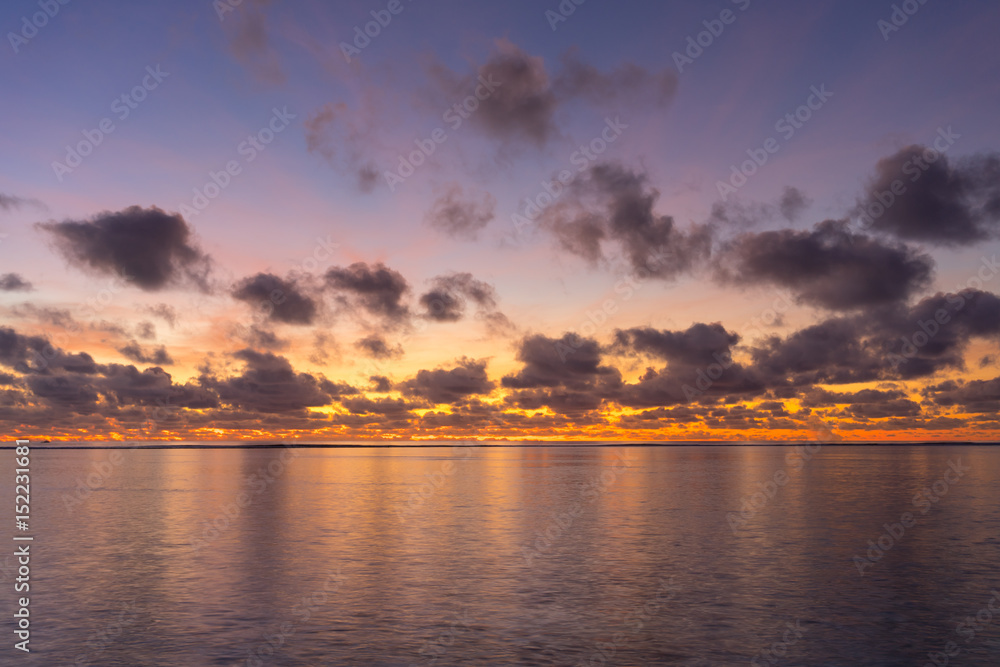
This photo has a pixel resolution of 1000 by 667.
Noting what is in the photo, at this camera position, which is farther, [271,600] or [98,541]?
[98,541]

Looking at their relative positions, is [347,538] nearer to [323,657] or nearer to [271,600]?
[271,600]

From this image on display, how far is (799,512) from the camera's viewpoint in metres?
67.7

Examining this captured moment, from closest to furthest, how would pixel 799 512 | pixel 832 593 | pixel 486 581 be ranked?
1. pixel 832 593
2. pixel 486 581
3. pixel 799 512

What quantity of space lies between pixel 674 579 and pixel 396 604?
46.3 feet

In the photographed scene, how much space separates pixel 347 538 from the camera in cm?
5094

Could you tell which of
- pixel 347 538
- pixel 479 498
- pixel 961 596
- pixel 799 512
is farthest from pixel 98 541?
pixel 799 512

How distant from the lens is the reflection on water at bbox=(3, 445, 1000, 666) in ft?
81.7

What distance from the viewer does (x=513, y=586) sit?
114 feet

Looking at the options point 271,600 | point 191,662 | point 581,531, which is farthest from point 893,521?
point 191,662

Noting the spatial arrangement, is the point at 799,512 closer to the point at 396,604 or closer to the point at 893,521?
the point at 893,521

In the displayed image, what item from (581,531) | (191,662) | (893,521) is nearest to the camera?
(191,662)

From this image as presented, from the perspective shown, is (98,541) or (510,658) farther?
(98,541)

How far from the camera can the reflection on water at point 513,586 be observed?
24.9 meters

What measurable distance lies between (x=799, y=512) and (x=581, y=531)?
25603 millimetres
